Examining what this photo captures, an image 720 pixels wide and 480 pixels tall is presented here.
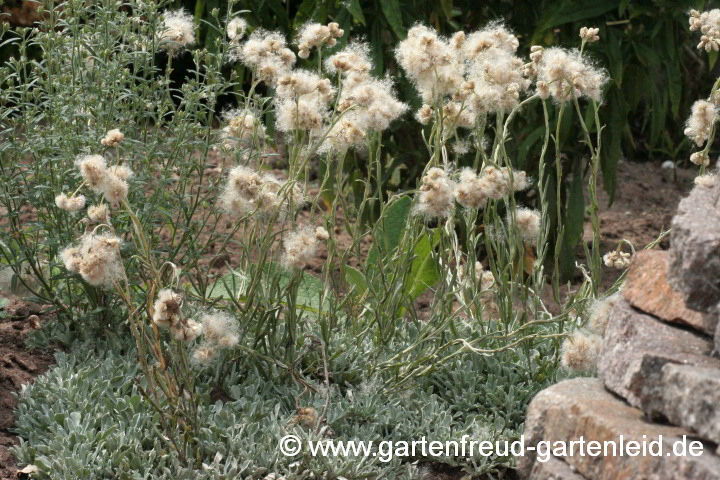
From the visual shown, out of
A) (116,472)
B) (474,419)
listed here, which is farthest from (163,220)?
(474,419)

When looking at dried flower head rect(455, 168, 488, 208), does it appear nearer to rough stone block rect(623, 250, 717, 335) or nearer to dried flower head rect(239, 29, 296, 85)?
rough stone block rect(623, 250, 717, 335)

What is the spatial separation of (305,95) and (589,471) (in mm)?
1338

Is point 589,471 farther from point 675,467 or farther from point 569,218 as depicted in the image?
point 569,218

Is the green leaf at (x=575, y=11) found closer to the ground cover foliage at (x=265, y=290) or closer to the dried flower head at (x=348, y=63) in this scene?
the ground cover foliage at (x=265, y=290)

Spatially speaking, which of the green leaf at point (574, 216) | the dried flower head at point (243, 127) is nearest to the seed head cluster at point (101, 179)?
the dried flower head at point (243, 127)

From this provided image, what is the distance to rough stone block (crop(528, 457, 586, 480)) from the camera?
2.21 meters

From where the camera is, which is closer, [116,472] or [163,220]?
[116,472]

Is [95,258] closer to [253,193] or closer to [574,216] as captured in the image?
[253,193]

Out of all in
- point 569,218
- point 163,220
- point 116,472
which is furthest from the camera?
point 569,218

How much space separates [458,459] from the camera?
9.31 feet

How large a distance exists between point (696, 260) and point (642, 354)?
0.77ft

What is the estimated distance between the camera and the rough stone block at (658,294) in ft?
7.45

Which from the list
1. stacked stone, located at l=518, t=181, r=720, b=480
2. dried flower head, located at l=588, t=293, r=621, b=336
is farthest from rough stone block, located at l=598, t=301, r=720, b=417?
dried flower head, located at l=588, t=293, r=621, b=336

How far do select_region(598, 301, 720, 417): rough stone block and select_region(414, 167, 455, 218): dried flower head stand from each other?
1.59 feet
